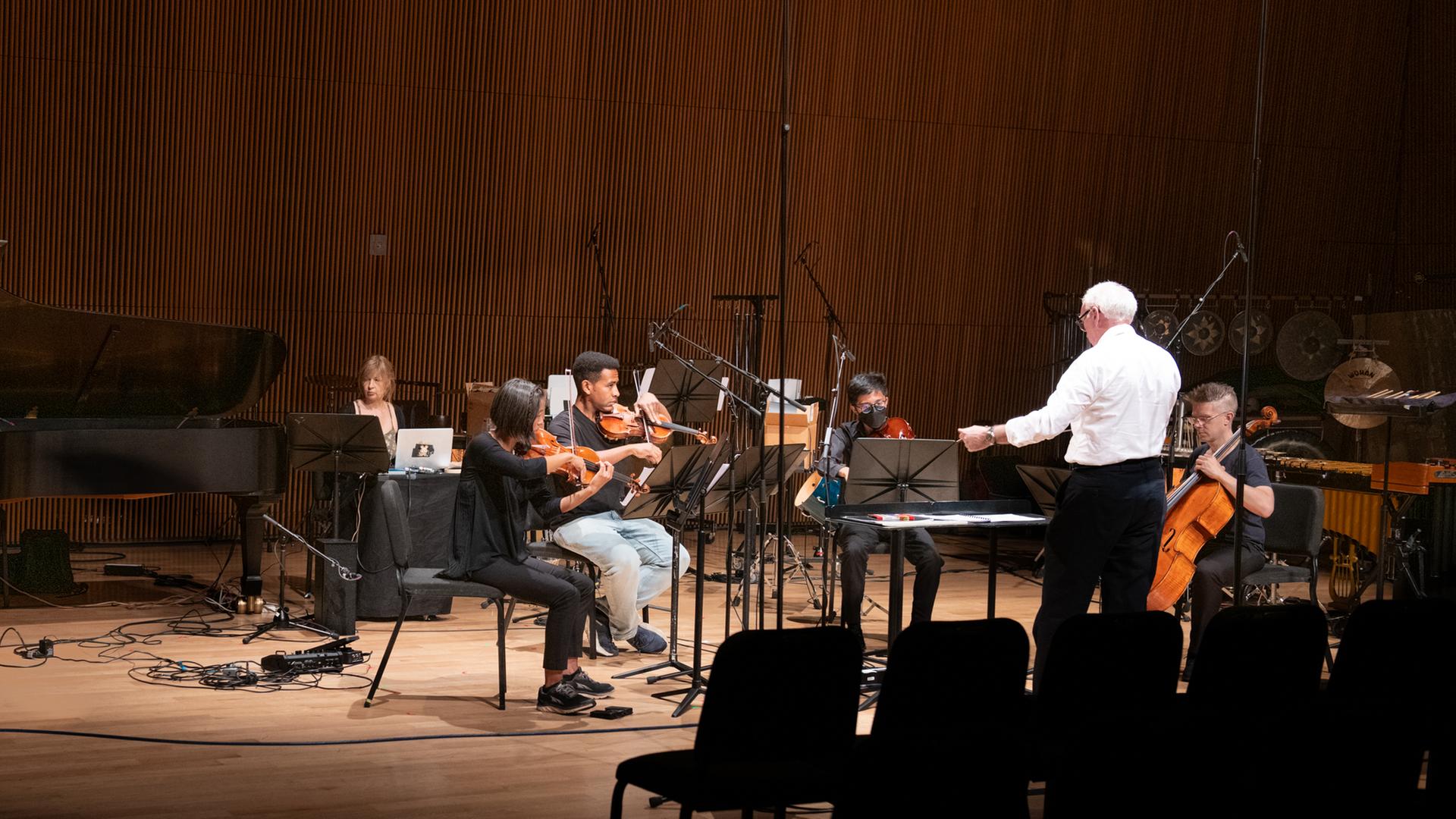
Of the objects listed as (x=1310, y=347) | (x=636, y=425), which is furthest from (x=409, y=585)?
(x=1310, y=347)

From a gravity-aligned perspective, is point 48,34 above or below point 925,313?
above

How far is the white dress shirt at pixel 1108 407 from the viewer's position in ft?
15.8

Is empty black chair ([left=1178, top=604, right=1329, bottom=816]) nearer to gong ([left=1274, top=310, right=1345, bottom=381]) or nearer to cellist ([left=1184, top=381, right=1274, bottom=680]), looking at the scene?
cellist ([left=1184, top=381, right=1274, bottom=680])

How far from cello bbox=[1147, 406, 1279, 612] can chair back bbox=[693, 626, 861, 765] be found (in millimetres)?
3067

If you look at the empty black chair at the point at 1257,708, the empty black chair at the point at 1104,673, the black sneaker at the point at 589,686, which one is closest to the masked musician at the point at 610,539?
the black sneaker at the point at 589,686

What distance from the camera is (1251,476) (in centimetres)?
587

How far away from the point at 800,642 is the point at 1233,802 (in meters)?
0.86

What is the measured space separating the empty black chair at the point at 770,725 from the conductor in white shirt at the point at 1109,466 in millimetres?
2054

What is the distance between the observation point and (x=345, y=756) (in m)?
4.48

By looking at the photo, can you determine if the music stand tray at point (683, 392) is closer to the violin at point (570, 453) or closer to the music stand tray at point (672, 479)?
the violin at point (570, 453)

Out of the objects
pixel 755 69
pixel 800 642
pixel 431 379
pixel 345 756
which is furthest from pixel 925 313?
pixel 800 642

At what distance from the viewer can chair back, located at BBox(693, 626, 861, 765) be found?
2.74 meters

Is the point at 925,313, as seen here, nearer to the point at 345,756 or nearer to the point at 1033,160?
the point at 1033,160

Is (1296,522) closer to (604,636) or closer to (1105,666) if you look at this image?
(604,636)
